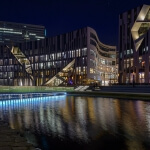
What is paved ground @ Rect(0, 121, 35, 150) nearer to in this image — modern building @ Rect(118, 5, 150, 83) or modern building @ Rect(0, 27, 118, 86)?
modern building @ Rect(118, 5, 150, 83)

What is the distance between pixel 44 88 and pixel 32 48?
60018 millimetres

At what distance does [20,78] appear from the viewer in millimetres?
105438

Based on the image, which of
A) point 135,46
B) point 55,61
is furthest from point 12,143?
point 55,61

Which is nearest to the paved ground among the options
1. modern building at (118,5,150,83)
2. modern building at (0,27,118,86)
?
modern building at (118,5,150,83)

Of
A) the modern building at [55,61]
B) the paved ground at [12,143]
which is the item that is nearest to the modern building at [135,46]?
the modern building at [55,61]

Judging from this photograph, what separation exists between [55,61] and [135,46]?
122ft

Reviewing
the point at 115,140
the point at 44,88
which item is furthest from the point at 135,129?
the point at 44,88

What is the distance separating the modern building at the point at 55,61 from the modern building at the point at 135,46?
14.0 m

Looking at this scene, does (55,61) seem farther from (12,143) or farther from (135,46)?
(12,143)

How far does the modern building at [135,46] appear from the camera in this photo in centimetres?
6538

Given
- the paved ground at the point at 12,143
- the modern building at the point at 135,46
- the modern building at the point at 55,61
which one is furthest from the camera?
the modern building at the point at 55,61

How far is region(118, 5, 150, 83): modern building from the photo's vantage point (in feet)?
214

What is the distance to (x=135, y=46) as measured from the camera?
7175cm

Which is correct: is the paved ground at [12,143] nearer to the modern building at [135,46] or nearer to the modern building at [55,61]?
the modern building at [135,46]
